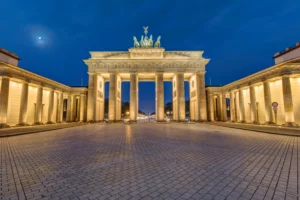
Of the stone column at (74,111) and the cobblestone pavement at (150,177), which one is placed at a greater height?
the stone column at (74,111)

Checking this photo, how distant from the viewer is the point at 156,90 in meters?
35.5

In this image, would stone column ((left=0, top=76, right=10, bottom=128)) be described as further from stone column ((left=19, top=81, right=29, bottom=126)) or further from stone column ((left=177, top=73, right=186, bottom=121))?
stone column ((left=177, top=73, right=186, bottom=121))

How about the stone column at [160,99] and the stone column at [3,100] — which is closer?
the stone column at [3,100]

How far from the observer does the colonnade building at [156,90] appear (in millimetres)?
24219

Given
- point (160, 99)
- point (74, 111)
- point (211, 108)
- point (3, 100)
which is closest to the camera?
point (3, 100)

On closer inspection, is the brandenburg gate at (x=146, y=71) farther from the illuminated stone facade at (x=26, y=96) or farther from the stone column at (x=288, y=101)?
the stone column at (x=288, y=101)

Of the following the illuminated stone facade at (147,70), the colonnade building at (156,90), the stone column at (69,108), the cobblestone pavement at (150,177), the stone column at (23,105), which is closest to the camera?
the cobblestone pavement at (150,177)

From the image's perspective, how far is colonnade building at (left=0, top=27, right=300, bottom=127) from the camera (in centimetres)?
2422

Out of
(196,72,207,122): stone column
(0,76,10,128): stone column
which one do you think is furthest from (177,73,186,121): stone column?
(0,76,10,128): stone column

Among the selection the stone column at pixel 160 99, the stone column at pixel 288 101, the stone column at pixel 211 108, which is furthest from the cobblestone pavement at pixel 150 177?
the stone column at pixel 211 108

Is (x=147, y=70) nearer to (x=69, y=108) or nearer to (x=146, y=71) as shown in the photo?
(x=146, y=71)

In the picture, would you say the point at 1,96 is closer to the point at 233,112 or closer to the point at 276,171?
the point at 276,171

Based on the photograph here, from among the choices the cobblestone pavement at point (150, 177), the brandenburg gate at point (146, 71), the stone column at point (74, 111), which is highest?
the brandenburg gate at point (146, 71)

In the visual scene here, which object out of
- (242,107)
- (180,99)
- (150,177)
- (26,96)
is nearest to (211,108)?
(242,107)
